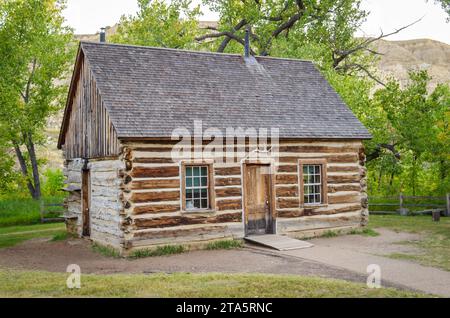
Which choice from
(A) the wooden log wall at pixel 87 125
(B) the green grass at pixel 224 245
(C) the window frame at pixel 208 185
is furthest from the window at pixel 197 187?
(A) the wooden log wall at pixel 87 125

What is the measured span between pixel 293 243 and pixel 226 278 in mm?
5401

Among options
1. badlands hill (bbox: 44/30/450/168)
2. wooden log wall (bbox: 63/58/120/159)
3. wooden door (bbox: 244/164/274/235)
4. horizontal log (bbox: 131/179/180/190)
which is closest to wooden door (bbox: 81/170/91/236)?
wooden log wall (bbox: 63/58/120/159)

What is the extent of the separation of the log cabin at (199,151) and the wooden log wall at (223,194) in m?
0.03

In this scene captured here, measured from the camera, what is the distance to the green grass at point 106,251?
46.7 ft

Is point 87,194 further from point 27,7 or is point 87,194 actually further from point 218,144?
point 27,7

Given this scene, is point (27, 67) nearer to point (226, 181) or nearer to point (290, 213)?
point (226, 181)

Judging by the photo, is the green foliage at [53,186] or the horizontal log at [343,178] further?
the green foliage at [53,186]

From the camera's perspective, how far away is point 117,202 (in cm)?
1416

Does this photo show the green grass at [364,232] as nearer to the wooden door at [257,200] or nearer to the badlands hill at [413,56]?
the wooden door at [257,200]

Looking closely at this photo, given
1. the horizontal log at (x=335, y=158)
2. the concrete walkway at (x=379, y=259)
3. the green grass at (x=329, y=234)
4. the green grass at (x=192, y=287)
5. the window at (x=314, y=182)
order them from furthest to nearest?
the green grass at (x=329, y=234)
the window at (x=314, y=182)
the horizontal log at (x=335, y=158)
the concrete walkway at (x=379, y=259)
the green grass at (x=192, y=287)

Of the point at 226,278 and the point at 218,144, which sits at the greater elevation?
the point at 218,144

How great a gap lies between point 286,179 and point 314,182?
1337 mm

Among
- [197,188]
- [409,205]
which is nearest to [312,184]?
[197,188]
